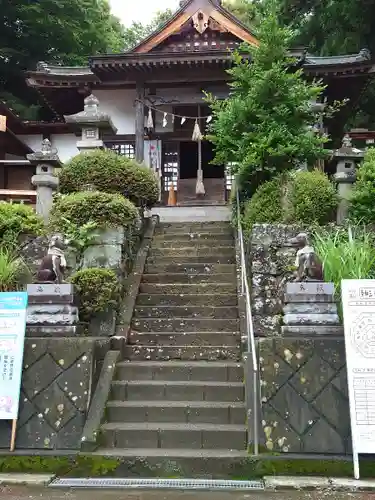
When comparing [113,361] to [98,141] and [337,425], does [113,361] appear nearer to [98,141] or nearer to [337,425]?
[337,425]

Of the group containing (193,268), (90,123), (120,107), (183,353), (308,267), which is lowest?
(183,353)

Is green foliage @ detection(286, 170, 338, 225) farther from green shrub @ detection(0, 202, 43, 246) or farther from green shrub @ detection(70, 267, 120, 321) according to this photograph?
green shrub @ detection(0, 202, 43, 246)

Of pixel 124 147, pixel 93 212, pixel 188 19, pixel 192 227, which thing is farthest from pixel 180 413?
pixel 188 19

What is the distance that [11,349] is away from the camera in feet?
17.6

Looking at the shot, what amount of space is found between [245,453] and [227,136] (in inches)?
242

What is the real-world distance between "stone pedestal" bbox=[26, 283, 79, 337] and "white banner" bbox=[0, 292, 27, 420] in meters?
0.60

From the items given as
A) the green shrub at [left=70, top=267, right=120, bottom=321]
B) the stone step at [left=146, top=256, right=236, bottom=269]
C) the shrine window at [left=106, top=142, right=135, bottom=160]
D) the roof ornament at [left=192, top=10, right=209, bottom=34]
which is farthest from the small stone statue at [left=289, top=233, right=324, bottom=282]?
the roof ornament at [left=192, top=10, right=209, bottom=34]

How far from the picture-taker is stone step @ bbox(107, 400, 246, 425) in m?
5.55

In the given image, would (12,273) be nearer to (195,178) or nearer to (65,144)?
(65,144)

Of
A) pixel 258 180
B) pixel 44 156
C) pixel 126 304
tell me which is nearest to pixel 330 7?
pixel 258 180

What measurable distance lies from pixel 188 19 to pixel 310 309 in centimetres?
1302

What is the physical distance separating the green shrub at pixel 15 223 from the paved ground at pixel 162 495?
438 centimetres

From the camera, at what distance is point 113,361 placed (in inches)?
244

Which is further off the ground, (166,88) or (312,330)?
(166,88)
